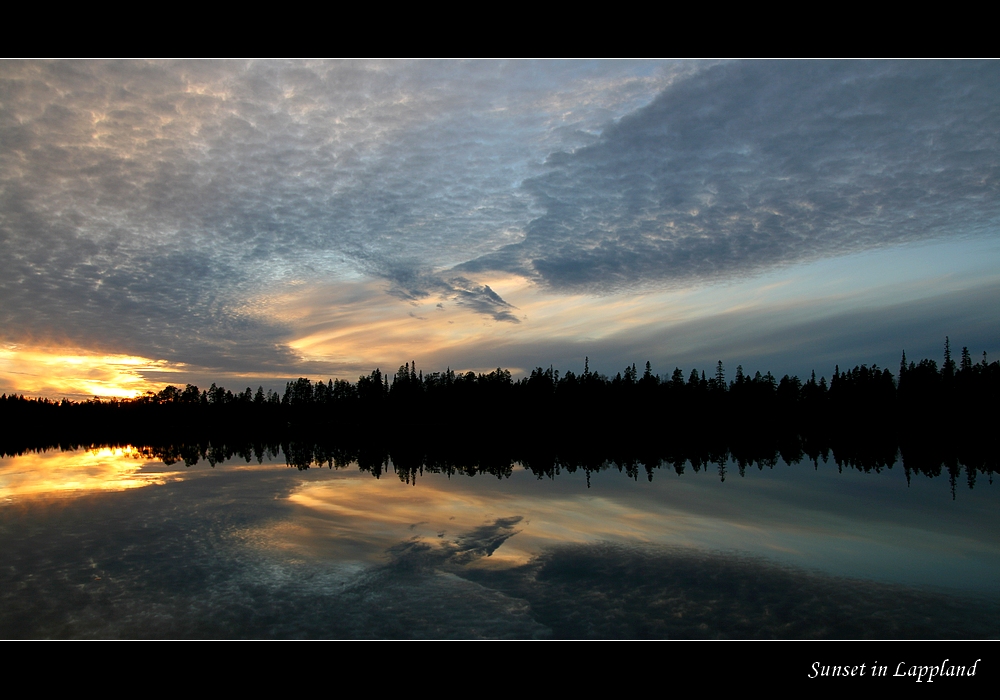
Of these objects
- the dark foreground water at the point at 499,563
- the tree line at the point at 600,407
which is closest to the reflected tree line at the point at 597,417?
the tree line at the point at 600,407

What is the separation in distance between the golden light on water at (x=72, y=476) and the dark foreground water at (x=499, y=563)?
982mm

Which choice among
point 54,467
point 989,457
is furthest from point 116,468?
point 989,457

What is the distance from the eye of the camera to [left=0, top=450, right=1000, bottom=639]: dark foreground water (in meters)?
11.5

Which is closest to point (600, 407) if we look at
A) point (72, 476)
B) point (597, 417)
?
point (597, 417)

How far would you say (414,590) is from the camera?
13.5 m

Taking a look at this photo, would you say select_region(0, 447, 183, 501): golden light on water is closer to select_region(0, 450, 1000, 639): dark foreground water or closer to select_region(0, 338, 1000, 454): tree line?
select_region(0, 450, 1000, 639): dark foreground water

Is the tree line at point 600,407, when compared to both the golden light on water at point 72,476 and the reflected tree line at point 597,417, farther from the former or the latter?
the golden light on water at point 72,476

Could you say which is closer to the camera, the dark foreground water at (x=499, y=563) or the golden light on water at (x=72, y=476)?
the dark foreground water at (x=499, y=563)

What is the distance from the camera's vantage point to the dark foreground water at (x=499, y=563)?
37.8ft

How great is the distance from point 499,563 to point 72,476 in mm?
39181

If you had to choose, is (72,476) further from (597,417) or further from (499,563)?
(597,417)

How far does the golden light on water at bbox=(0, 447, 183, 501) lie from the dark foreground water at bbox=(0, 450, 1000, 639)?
3.22 feet

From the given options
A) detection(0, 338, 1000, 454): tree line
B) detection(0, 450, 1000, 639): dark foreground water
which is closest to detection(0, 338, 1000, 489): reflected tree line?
detection(0, 338, 1000, 454): tree line

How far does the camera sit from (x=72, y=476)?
37.3 m
